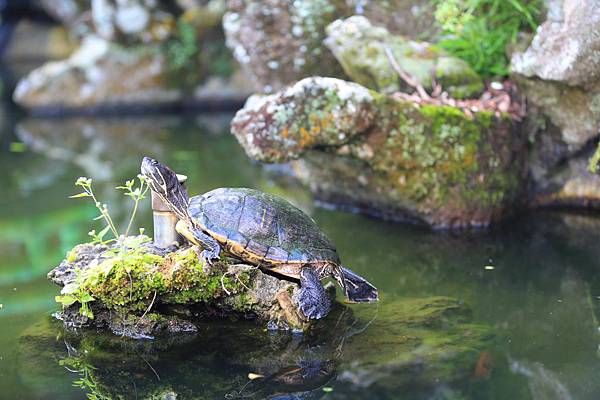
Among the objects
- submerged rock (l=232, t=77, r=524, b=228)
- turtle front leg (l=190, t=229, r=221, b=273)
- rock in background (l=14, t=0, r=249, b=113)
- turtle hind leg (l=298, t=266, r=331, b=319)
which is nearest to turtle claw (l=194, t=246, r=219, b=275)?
turtle front leg (l=190, t=229, r=221, b=273)

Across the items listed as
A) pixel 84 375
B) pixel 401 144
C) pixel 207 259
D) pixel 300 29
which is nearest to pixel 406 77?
pixel 401 144

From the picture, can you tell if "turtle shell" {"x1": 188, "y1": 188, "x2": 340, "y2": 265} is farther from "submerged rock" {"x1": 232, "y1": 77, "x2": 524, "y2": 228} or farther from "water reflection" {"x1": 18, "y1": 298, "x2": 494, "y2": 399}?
"submerged rock" {"x1": 232, "y1": 77, "x2": 524, "y2": 228}

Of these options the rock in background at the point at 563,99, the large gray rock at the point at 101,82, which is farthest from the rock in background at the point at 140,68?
the rock in background at the point at 563,99

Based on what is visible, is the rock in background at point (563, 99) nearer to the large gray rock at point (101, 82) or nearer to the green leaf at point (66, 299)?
the green leaf at point (66, 299)

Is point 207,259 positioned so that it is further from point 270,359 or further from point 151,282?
point 270,359

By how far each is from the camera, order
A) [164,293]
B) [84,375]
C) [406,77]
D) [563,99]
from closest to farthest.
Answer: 1. [84,375]
2. [164,293]
3. [563,99]
4. [406,77]

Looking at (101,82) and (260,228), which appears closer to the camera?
(260,228)
